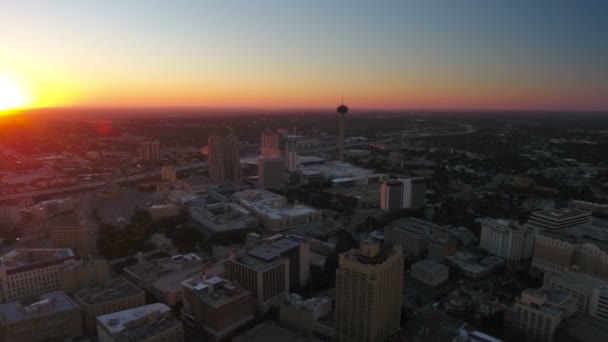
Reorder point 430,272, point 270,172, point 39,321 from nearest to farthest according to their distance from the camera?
point 39,321, point 430,272, point 270,172

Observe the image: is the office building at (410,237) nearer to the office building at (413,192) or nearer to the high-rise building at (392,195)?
the high-rise building at (392,195)

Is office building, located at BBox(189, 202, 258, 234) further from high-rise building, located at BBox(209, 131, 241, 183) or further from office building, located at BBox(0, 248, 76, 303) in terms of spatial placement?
office building, located at BBox(0, 248, 76, 303)

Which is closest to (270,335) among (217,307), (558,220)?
(217,307)

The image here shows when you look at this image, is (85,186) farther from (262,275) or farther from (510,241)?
(510,241)

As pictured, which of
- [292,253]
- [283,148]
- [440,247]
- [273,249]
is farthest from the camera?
[283,148]

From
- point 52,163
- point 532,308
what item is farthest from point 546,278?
point 52,163

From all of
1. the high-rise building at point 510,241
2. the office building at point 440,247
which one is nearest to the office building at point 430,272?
the office building at point 440,247

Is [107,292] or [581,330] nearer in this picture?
[581,330]
